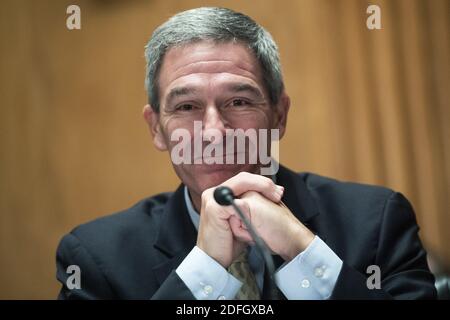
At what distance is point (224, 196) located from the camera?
4.30 feet

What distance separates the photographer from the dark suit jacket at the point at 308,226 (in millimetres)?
1642

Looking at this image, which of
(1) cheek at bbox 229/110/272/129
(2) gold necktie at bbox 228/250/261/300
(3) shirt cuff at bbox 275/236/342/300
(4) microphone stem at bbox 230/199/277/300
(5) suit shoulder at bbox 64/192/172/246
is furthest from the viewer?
(5) suit shoulder at bbox 64/192/172/246

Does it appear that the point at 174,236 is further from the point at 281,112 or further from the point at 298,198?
the point at 281,112

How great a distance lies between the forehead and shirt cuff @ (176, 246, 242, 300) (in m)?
0.54

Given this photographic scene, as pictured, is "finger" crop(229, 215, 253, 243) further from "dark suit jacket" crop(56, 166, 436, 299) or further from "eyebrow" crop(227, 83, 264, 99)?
"eyebrow" crop(227, 83, 264, 99)

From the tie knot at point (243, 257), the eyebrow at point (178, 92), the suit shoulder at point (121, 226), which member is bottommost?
the tie knot at point (243, 257)

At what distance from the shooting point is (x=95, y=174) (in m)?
2.29

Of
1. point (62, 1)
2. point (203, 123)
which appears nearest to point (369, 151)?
point (203, 123)

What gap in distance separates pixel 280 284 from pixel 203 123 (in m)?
0.50

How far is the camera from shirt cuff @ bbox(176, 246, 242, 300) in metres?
1.41

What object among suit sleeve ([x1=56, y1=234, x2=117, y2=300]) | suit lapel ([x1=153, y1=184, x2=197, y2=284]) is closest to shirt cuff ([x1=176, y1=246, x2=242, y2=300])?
suit lapel ([x1=153, y1=184, x2=197, y2=284])

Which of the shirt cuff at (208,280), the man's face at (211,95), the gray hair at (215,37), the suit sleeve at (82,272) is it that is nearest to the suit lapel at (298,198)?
the man's face at (211,95)

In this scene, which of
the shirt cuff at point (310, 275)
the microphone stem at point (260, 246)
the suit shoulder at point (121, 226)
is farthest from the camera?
the suit shoulder at point (121, 226)

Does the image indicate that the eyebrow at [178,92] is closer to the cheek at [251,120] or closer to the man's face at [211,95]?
the man's face at [211,95]
